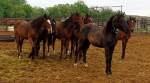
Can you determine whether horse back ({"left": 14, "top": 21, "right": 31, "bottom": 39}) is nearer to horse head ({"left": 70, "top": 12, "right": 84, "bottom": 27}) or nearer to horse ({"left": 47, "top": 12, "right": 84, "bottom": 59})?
horse ({"left": 47, "top": 12, "right": 84, "bottom": 59})

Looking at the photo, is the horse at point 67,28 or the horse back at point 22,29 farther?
the horse back at point 22,29

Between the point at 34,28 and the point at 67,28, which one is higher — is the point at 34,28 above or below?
above

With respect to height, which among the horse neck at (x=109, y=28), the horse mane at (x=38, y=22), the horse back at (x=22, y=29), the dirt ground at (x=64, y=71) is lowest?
the dirt ground at (x=64, y=71)

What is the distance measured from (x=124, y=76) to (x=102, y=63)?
278 cm

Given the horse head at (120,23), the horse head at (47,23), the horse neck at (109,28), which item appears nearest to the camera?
the horse head at (120,23)

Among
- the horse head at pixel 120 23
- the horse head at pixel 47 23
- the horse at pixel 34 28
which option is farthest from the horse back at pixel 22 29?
the horse head at pixel 120 23

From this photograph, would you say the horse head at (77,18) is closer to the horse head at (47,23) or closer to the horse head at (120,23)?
the horse head at (47,23)

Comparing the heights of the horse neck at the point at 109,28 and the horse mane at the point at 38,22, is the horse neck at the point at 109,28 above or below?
above

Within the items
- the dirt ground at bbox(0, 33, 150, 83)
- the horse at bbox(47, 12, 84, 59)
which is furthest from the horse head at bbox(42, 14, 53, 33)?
the dirt ground at bbox(0, 33, 150, 83)

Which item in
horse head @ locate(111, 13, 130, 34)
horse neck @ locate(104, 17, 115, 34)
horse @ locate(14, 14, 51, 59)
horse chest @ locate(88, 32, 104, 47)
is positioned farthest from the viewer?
horse @ locate(14, 14, 51, 59)

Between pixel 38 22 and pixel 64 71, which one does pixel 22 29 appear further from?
pixel 64 71

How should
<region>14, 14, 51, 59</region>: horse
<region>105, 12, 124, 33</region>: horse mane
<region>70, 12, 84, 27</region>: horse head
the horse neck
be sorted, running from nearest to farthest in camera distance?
<region>105, 12, 124, 33</region>: horse mane, the horse neck, <region>14, 14, 51, 59</region>: horse, <region>70, 12, 84, 27</region>: horse head

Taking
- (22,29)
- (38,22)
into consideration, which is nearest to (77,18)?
(38,22)

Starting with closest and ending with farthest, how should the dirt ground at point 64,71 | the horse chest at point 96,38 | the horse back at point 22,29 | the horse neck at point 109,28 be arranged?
the dirt ground at point 64,71 < the horse neck at point 109,28 < the horse chest at point 96,38 < the horse back at point 22,29
